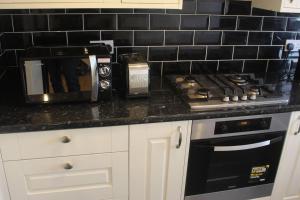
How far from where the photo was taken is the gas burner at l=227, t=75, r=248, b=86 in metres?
1.78

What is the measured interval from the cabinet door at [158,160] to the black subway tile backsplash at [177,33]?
0.59 m

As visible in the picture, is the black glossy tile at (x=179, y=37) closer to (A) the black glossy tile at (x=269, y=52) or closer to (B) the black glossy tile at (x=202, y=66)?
(B) the black glossy tile at (x=202, y=66)

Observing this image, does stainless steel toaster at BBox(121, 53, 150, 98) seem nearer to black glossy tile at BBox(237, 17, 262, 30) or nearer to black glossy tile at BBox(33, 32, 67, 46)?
black glossy tile at BBox(33, 32, 67, 46)

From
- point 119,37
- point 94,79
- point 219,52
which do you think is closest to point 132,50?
point 119,37

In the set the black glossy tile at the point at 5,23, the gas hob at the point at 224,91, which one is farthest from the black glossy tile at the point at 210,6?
the black glossy tile at the point at 5,23

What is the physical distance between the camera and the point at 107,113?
4.66ft

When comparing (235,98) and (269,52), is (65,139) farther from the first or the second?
(269,52)

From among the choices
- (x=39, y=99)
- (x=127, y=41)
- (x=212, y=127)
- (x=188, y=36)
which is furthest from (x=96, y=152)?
(x=188, y=36)

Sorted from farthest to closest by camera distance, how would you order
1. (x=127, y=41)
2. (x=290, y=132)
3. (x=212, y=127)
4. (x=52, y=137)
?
(x=127, y=41)
(x=290, y=132)
(x=212, y=127)
(x=52, y=137)

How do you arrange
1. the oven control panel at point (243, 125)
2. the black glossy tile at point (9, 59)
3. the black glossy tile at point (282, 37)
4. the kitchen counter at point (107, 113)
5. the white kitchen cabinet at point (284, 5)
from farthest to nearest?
the black glossy tile at point (282, 37)
the black glossy tile at point (9, 59)
the white kitchen cabinet at point (284, 5)
the oven control panel at point (243, 125)
the kitchen counter at point (107, 113)

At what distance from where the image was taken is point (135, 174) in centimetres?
154

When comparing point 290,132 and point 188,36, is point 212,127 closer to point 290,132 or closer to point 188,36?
point 290,132

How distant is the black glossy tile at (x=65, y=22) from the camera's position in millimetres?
Result: 1711

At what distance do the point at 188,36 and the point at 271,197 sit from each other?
1.10m
